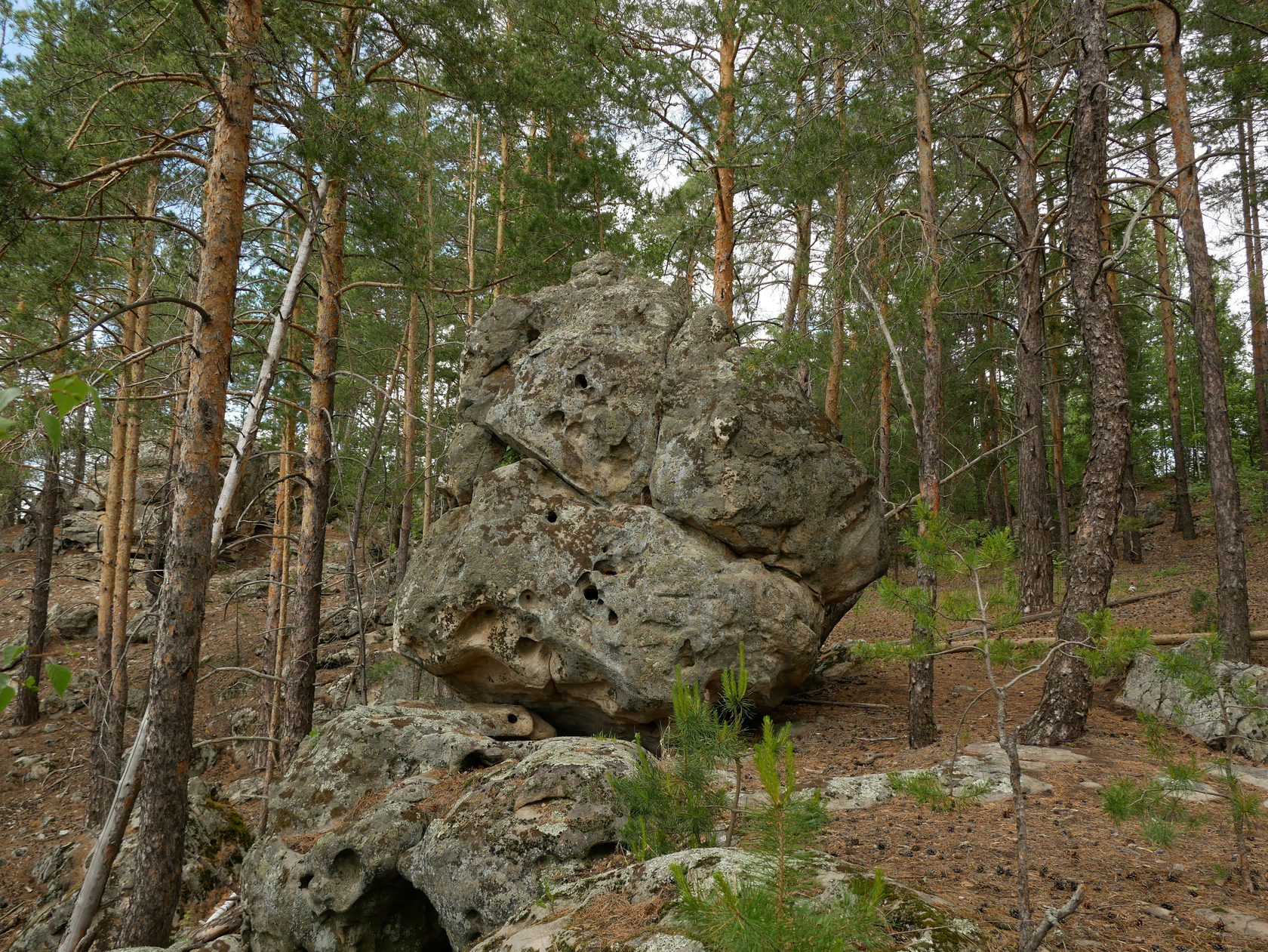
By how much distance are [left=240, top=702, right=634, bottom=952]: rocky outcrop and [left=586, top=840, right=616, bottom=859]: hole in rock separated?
13 mm

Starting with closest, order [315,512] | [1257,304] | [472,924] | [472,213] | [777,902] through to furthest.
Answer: [777,902]
[472,924]
[315,512]
[472,213]
[1257,304]

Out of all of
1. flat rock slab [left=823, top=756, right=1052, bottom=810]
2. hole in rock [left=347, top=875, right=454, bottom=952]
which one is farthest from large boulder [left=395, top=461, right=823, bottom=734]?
hole in rock [left=347, top=875, right=454, bottom=952]

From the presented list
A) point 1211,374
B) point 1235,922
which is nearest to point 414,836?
point 1235,922

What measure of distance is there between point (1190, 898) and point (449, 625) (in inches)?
246

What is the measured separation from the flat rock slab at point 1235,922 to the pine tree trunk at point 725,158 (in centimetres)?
775

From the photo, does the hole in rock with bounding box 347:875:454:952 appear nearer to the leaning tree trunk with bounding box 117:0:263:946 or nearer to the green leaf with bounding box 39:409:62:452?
the leaning tree trunk with bounding box 117:0:263:946

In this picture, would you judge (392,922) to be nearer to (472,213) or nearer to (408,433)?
(408,433)

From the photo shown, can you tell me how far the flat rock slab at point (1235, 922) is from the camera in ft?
10.3

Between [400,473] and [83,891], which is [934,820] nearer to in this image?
[83,891]

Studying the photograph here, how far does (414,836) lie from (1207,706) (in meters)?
7.07

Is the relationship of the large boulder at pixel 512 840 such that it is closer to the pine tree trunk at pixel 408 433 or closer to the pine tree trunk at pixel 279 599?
the pine tree trunk at pixel 279 599

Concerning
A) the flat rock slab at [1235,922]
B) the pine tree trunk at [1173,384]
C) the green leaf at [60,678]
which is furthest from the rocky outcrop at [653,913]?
the pine tree trunk at [1173,384]

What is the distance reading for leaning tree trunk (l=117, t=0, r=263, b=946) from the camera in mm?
5043

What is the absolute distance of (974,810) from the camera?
4957 millimetres
